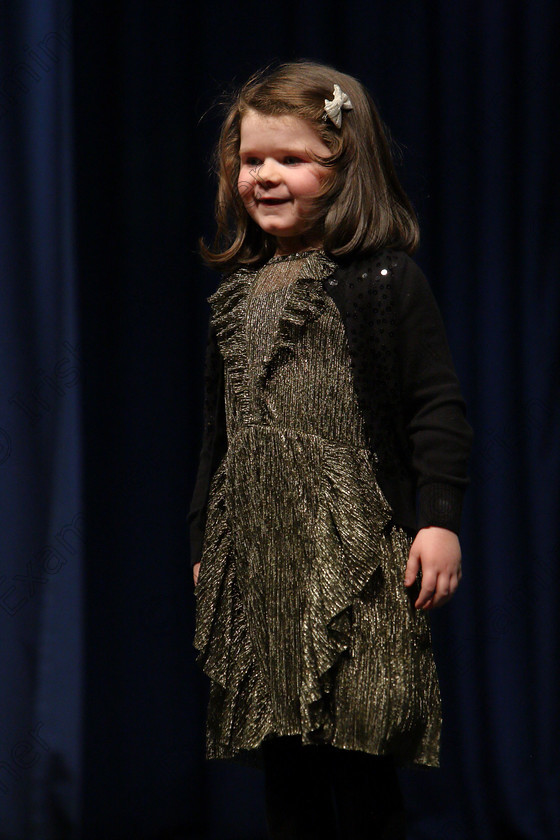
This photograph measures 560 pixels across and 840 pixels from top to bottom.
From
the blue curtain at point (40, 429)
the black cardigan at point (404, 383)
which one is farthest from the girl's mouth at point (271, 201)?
the blue curtain at point (40, 429)

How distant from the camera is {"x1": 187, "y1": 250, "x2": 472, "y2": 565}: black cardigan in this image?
1167 mm

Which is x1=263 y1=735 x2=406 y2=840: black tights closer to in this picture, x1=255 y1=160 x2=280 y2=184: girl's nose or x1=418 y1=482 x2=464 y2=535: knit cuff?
x1=418 y1=482 x2=464 y2=535: knit cuff

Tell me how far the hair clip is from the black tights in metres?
0.79

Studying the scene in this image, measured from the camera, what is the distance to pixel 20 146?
1.76 metres

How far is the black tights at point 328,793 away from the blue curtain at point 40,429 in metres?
0.61

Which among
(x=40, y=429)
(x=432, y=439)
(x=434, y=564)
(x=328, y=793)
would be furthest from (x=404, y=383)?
(x=40, y=429)

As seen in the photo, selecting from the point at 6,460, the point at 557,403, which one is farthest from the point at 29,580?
the point at 557,403

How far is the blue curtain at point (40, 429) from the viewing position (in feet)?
5.71

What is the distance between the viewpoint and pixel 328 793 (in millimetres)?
1290

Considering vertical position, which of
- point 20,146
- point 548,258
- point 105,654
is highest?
point 20,146

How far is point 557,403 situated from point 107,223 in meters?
0.94

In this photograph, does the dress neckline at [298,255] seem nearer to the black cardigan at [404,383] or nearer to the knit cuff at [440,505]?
the black cardigan at [404,383]

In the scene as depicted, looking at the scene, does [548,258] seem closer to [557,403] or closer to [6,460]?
[557,403]

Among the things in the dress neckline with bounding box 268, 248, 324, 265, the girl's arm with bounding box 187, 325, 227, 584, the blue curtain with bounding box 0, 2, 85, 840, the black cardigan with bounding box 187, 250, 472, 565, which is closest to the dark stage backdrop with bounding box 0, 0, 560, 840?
the blue curtain with bounding box 0, 2, 85, 840
